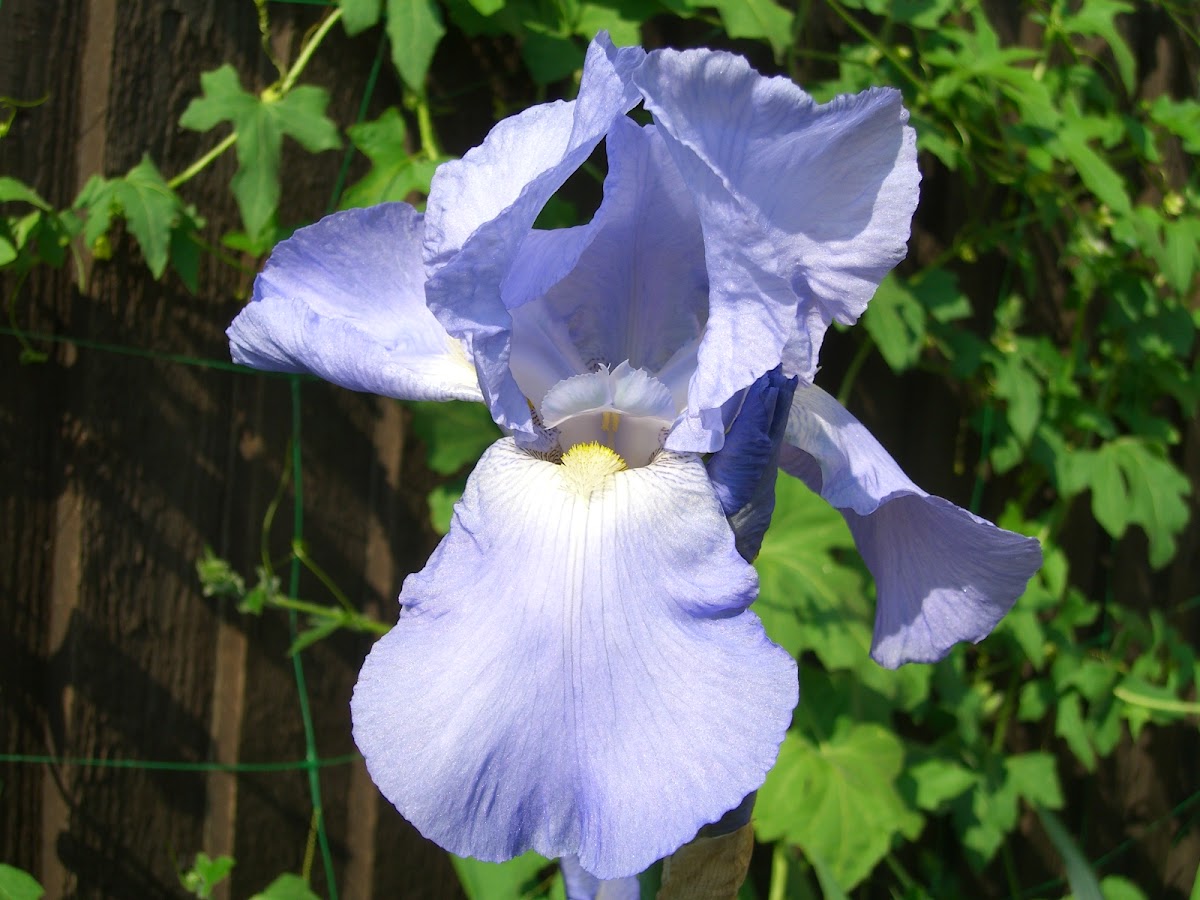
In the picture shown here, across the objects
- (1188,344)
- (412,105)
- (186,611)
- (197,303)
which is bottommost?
(1188,344)

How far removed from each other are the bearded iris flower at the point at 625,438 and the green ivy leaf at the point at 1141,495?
1.30 m

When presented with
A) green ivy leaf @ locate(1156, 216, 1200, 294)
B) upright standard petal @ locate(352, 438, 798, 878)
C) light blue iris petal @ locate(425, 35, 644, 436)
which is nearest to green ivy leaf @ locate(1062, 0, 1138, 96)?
green ivy leaf @ locate(1156, 216, 1200, 294)

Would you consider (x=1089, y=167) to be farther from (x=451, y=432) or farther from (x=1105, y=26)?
(x=451, y=432)

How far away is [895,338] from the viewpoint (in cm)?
144

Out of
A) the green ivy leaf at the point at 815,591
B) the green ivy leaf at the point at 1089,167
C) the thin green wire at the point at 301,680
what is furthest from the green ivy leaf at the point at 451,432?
the green ivy leaf at the point at 1089,167

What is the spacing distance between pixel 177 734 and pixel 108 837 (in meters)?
0.14

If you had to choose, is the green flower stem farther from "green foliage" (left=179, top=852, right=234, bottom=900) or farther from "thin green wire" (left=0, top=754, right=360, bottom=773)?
"green foliage" (left=179, top=852, right=234, bottom=900)

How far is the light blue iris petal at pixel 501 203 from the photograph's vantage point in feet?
1.70

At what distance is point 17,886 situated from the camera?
1011mm

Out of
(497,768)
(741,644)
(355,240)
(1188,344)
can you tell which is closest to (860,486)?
(741,644)

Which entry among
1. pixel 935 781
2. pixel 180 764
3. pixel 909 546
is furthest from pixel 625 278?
pixel 935 781

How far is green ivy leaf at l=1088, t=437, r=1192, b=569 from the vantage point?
1.72 meters

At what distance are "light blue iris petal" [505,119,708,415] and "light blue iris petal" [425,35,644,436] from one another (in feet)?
0.12

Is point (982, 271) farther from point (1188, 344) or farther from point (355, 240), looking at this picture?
point (355, 240)
